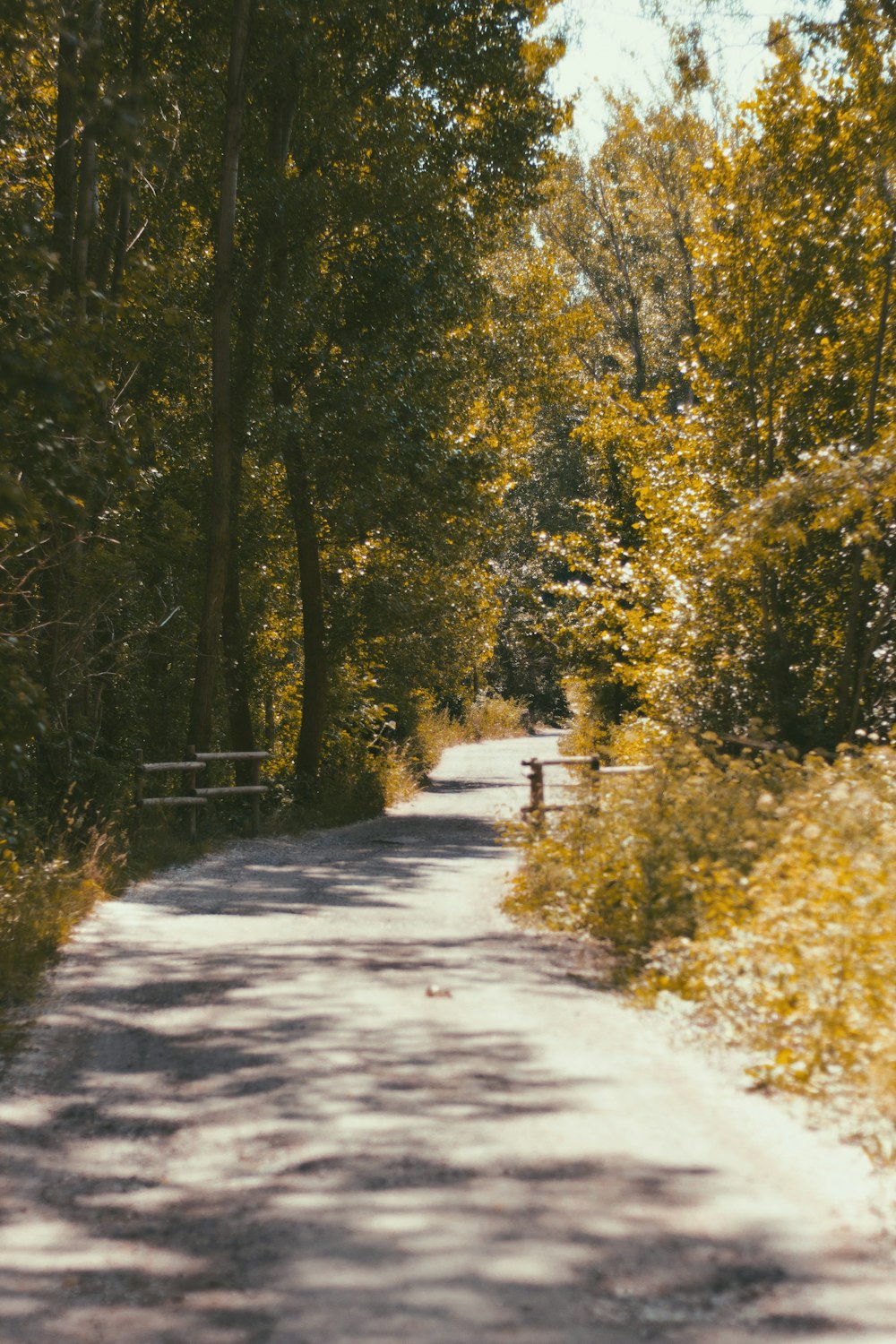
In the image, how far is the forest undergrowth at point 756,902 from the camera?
6.18 m

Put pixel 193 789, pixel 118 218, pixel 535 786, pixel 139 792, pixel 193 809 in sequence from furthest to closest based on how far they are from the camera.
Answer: pixel 118 218 → pixel 193 789 → pixel 193 809 → pixel 139 792 → pixel 535 786

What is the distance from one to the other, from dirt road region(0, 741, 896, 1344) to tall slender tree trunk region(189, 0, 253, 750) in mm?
10987

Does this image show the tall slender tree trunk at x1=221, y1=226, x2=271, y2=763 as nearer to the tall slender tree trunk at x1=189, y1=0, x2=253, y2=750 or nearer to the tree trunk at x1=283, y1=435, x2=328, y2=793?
the tall slender tree trunk at x1=189, y1=0, x2=253, y2=750

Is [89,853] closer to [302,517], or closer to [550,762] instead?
[550,762]

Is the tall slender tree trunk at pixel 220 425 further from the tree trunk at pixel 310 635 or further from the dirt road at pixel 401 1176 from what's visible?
the dirt road at pixel 401 1176

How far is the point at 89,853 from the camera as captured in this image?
13.3 m

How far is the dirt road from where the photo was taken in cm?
394

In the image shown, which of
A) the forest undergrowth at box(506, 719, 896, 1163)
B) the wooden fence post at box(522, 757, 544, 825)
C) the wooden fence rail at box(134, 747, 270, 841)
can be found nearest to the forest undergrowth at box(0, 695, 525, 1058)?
the wooden fence rail at box(134, 747, 270, 841)

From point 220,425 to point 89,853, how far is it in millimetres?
8572

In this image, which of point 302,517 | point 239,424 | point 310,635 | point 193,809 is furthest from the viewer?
point 310,635

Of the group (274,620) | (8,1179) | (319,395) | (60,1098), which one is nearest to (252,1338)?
(8,1179)

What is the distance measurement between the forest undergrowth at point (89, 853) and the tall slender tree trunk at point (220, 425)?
6.23ft

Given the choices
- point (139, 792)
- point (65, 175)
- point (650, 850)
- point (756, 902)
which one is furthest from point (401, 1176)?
point (65, 175)

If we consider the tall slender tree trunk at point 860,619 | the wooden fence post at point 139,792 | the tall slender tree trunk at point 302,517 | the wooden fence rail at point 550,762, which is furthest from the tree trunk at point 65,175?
the tall slender tree trunk at point 860,619
